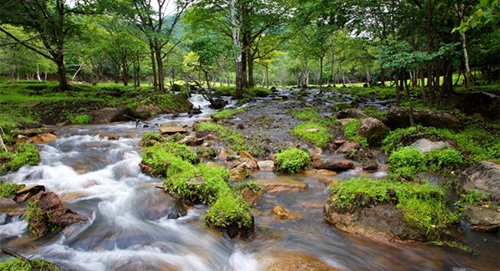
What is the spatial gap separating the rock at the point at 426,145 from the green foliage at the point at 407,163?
0.89ft

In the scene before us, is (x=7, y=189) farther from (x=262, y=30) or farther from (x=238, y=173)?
(x=262, y=30)

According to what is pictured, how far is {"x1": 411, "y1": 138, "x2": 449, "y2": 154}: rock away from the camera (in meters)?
7.59

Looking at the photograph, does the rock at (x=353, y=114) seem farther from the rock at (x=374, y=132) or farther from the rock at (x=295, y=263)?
the rock at (x=295, y=263)

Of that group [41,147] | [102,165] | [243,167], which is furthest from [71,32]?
[243,167]

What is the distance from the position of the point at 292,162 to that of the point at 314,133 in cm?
312

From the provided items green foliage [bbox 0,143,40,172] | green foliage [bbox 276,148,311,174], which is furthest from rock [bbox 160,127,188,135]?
green foliage [bbox 276,148,311,174]

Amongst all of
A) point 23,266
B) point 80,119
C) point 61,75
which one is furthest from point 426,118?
point 61,75

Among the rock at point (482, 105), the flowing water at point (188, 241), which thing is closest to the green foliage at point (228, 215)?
the flowing water at point (188, 241)

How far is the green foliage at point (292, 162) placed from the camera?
7.41m

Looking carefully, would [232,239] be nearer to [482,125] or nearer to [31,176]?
[31,176]

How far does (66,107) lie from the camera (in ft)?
50.3

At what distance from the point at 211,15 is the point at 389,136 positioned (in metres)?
18.1

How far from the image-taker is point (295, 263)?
12.7ft

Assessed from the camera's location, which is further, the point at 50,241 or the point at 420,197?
the point at 420,197
